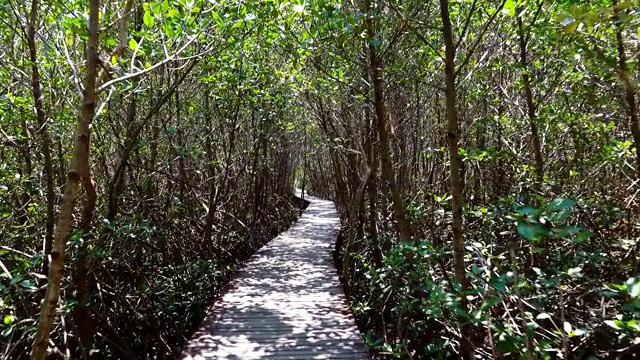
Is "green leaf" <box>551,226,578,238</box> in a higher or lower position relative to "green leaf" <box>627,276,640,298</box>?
higher

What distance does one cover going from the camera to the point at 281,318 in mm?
4094

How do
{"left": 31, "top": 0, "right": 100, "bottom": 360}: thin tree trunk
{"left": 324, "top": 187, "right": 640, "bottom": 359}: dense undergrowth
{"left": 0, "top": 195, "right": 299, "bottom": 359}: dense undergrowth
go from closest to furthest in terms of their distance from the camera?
{"left": 31, "top": 0, "right": 100, "bottom": 360}: thin tree trunk → {"left": 324, "top": 187, "right": 640, "bottom": 359}: dense undergrowth → {"left": 0, "top": 195, "right": 299, "bottom": 359}: dense undergrowth

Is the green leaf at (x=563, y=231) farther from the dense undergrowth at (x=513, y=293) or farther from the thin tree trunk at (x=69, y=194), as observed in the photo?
the thin tree trunk at (x=69, y=194)

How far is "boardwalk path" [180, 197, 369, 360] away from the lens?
131 inches

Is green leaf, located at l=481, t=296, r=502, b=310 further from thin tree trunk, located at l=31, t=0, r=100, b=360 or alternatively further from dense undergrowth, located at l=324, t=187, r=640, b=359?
thin tree trunk, located at l=31, t=0, r=100, b=360

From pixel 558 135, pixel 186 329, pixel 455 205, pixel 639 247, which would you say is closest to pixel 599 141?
pixel 558 135

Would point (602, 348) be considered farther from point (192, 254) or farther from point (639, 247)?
point (192, 254)

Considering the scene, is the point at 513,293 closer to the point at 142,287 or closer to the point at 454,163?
the point at 454,163

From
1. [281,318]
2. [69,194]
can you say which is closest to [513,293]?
[69,194]

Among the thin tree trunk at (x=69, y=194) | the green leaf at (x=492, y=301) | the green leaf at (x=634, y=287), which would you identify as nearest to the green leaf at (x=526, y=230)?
the green leaf at (x=634, y=287)

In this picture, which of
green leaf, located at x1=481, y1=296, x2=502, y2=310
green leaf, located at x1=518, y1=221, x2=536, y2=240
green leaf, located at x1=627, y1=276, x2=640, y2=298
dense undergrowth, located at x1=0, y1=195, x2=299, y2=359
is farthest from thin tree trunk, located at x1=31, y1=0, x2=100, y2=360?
green leaf, located at x1=627, y1=276, x2=640, y2=298

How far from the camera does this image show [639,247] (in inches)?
142

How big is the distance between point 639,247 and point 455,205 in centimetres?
239

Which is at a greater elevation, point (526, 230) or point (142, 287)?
point (526, 230)
